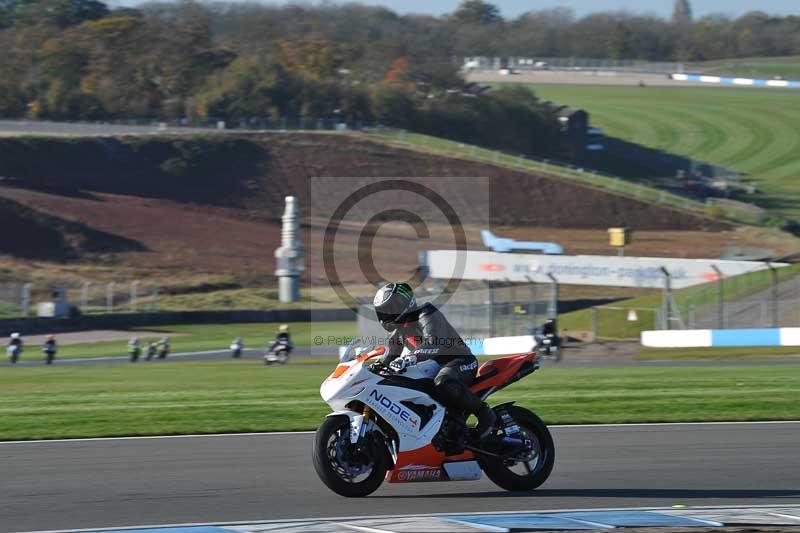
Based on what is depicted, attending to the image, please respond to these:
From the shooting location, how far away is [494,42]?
142 meters

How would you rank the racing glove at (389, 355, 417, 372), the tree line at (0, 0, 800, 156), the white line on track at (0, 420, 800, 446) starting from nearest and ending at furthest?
1. the racing glove at (389, 355, 417, 372)
2. the white line on track at (0, 420, 800, 446)
3. the tree line at (0, 0, 800, 156)

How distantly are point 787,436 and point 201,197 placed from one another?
65.7m

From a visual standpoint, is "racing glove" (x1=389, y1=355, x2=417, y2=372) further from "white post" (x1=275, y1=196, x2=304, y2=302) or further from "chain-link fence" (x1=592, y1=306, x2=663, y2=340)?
"white post" (x1=275, y1=196, x2=304, y2=302)

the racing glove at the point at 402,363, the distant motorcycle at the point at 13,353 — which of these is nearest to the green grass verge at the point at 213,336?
the distant motorcycle at the point at 13,353

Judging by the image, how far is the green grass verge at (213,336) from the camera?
133ft

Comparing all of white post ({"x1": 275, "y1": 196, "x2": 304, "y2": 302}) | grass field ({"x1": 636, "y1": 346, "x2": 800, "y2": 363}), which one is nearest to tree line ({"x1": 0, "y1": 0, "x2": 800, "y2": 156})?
white post ({"x1": 275, "y1": 196, "x2": 304, "y2": 302})

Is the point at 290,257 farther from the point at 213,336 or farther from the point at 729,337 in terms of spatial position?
the point at 729,337

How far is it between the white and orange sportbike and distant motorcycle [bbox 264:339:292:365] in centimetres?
2302

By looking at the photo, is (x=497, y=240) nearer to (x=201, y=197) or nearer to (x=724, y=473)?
(x=201, y=197)

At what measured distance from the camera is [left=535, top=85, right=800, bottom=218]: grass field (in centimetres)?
9181

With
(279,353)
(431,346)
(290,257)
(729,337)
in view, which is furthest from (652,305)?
(431,346)

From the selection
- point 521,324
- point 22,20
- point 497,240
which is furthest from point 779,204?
point 22,20

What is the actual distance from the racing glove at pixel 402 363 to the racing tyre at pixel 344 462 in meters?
0.56

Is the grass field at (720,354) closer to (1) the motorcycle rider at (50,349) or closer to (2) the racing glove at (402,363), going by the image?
(1) the motorcycle rider at (50,349)
